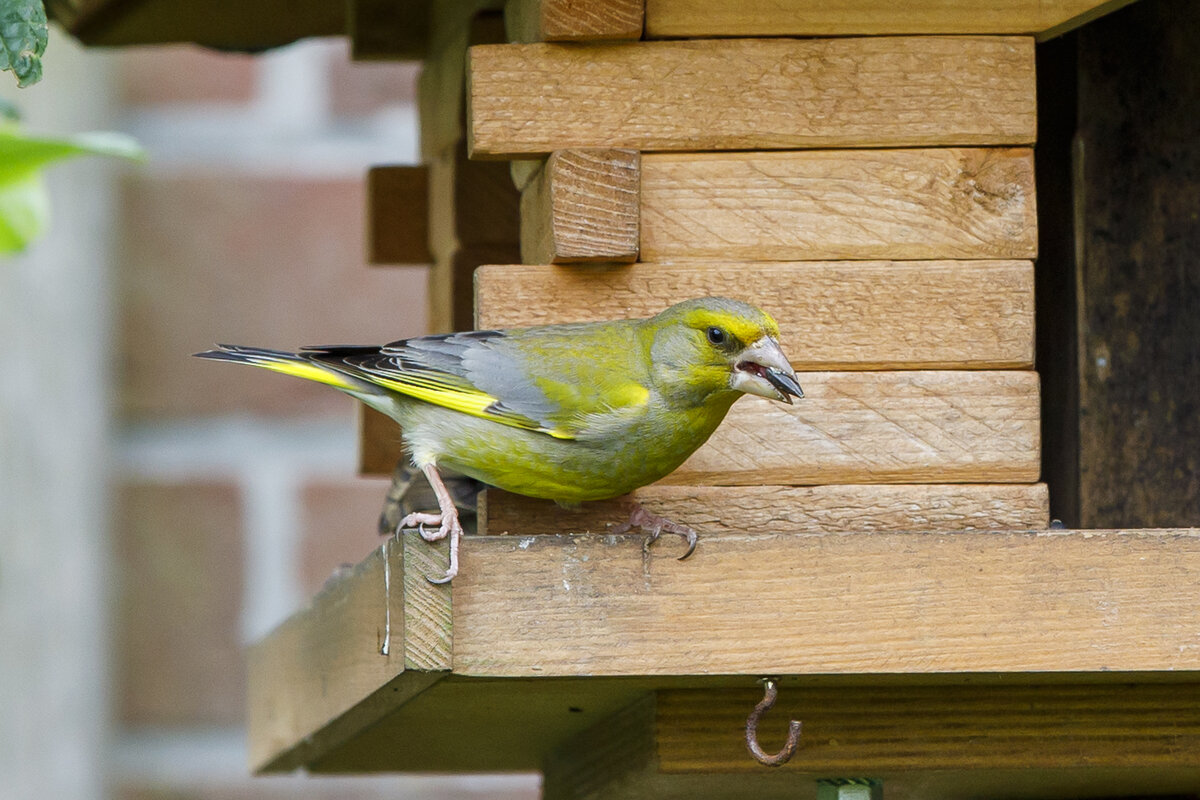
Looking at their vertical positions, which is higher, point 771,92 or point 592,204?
point 771,92

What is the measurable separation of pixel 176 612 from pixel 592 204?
1826 mm

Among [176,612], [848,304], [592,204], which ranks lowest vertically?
[176,612]

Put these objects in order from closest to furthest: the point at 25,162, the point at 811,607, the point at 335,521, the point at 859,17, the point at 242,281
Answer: the point at 25,162 < the point at 811,607 < the point at 859,17 < the point at 335,521 < the point at 242,281

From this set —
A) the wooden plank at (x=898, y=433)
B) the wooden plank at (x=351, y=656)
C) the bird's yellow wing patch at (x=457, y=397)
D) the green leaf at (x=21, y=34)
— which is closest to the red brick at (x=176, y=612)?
the wooden plank at (x=351, y=656)

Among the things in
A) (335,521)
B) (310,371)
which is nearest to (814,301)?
(310,371)

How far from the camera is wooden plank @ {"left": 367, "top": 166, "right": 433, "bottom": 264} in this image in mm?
2941

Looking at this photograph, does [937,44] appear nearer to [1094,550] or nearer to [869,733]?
[1094,550]

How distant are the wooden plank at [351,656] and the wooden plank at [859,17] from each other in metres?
0.71

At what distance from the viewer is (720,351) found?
2031mm

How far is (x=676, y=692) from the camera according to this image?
6.45ft

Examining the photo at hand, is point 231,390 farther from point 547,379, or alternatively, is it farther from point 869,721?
point 869,721

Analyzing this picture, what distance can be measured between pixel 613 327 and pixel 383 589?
447 mm

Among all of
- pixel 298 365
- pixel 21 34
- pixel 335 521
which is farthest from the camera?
pixel 335 521

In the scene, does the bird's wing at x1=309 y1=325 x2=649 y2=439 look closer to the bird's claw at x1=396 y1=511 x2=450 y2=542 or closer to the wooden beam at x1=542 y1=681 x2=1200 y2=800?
the bird's claw at x1=396 y1=511 x2=450 y2=542
